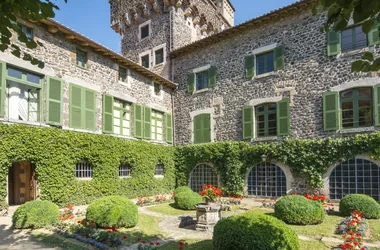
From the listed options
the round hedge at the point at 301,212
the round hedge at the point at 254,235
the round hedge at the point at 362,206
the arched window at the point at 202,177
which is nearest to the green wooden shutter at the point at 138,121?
the arched window at the point at 202,177

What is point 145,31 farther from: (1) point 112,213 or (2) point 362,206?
(2) point 362,206

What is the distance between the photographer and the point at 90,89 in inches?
518

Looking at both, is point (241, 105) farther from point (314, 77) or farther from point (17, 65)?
point (17, 65)

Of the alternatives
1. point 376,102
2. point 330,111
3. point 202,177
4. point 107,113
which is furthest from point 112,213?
point 376,102

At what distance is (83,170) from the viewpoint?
40.7 feet

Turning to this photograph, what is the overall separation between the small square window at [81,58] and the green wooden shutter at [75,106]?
1.29 metres

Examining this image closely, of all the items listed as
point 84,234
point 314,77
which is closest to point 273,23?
point 314,77

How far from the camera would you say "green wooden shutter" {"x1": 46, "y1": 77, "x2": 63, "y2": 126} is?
11289mm

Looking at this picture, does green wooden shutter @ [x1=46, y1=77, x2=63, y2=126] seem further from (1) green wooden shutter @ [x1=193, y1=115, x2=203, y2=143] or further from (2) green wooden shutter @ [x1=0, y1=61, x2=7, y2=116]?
(1) green wooden shutter @ [x1=193, y1=115, x2=203, y2=143]

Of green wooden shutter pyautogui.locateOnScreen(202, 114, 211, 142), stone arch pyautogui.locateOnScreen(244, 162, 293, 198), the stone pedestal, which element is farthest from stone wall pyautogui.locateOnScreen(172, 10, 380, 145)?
the stone pedestal

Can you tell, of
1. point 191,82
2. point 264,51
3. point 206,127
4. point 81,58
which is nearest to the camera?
point 81,58

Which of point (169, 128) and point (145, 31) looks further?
point (145, 31)

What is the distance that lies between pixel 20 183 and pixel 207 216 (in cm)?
953

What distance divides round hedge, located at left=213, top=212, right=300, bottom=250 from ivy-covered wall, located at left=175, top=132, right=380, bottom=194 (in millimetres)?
8643
